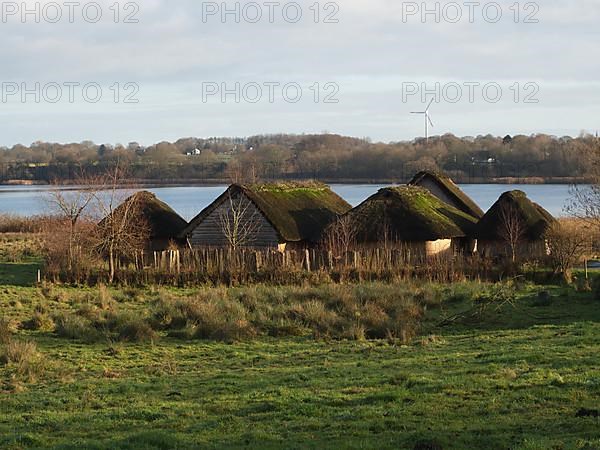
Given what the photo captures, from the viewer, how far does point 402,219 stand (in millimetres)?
38969

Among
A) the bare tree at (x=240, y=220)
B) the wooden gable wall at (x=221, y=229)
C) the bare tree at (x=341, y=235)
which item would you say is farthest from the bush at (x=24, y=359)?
the wooden gable wall at (x=221, y=229)

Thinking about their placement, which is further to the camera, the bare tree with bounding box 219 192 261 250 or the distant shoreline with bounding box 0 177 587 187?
the distant shoreline with bounding box 0 177 587 187

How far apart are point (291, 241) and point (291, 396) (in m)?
26.5

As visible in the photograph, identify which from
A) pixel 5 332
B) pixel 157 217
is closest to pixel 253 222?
pixel 157 217

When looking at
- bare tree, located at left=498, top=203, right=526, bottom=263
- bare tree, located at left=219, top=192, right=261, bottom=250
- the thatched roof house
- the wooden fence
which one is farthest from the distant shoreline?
the wooden fence

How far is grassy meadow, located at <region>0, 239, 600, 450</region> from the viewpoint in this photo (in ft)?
33.3

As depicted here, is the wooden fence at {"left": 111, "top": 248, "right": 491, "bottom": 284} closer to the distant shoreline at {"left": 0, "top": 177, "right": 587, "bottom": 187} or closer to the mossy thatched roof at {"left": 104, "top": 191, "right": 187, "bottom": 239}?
the mossy thatched roof at {"left": 104, "top": 191, "right": 187, "bottom": 239}

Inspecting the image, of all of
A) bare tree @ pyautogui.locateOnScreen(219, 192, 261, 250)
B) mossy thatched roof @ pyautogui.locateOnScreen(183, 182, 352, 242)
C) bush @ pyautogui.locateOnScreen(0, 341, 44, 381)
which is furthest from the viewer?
mossy thatched roof @ pyautogui.locateOnScreen(183, 182, 352, 242)

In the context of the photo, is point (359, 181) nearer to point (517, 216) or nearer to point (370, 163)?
point (370, 163)

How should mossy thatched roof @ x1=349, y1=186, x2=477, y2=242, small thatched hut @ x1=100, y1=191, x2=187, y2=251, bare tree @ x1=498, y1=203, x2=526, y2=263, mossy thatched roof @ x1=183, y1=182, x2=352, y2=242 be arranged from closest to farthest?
bare tree @ x1=498, y1=203, x2=526, y2=263 < mossy thatched roof @ x1=349, y1=186, x2=477, y2=242 < mossy thatched roof @ x1=183, y1=182, x2=352, y2=242 < small thatched hut @ x1=100, y1=191, x2=187, y2=251

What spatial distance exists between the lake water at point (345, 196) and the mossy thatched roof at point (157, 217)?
29.2m

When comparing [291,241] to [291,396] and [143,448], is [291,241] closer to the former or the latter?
[291,396]

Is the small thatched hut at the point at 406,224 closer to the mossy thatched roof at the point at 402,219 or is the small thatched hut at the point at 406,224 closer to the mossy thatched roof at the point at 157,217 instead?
the mossy thatched roof at the point at 402,219

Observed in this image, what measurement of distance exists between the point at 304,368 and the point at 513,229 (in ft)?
78.7
